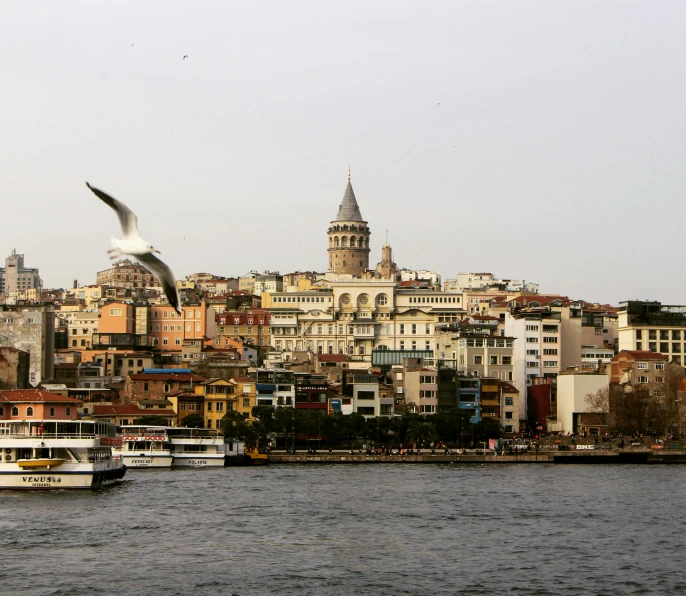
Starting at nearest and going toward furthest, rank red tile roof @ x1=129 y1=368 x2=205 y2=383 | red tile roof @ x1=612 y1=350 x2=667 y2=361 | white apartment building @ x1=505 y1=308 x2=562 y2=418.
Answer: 1. red tile roof @ x1=129 y1=368 x2=205 y2=383
2. red tile roof @ x1=612 y1=350 x2=667 y2=361
3. white apartment building @ x1=505 y1=308 x2=562 y2=418

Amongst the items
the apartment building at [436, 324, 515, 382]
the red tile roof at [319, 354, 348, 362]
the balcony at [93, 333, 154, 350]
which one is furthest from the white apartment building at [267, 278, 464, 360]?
A: the apartment building at [436, 324, 515, 382]

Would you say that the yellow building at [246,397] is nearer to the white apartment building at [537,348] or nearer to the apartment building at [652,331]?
the white apartment building at [537,348]

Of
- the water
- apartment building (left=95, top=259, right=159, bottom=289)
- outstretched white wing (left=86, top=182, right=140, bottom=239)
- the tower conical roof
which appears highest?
the tower conical roof

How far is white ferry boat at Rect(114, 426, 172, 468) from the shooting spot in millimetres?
57469

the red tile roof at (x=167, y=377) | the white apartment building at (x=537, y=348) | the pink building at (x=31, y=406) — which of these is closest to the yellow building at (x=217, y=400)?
the red tile roof at (x=167, y=377)

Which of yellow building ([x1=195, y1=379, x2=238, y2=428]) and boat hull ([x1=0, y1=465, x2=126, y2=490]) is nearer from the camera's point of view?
boat hull ([x1=0, y1=465, x2=126, y2=490])

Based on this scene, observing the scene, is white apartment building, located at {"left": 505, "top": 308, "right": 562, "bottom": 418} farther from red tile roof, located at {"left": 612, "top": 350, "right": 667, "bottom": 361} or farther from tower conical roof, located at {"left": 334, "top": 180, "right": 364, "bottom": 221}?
tower conical roof, located at {"left": 334, "top": 180, "right": 364, "bottom": 221}

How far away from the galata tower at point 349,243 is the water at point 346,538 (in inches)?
3401

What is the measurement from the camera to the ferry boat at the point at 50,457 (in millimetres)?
43750

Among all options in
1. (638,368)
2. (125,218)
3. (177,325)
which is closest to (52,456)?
(125,218)

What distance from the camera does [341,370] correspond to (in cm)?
8412

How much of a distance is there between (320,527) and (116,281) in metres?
112

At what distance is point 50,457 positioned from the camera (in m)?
44.2

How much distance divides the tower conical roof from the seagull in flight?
11967 centimetres
